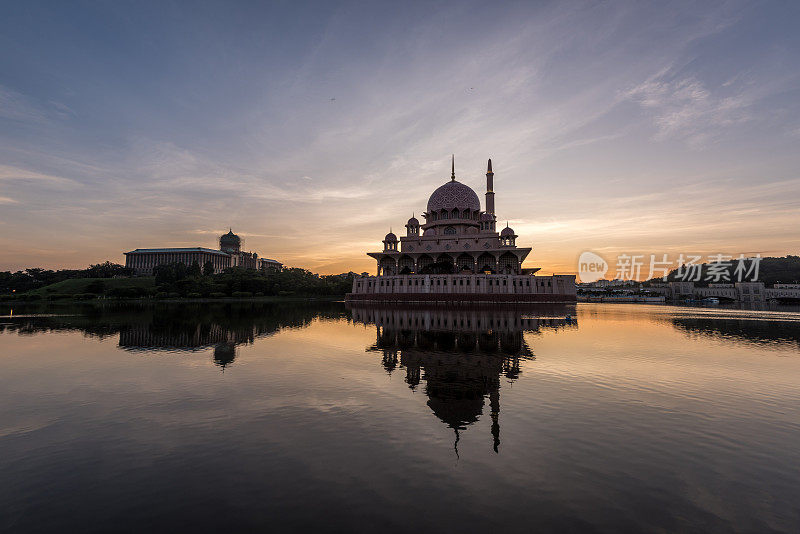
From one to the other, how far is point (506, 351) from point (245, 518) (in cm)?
1742

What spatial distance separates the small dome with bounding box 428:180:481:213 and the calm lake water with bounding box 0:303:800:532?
70.4m

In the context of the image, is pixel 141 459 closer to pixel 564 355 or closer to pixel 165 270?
pixel 564 355

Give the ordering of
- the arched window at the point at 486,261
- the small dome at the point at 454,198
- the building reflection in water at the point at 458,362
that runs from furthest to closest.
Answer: the small dome at the point at 454,198
the arched window at the point at 486,261
the building reflection in water at the point at 458,362

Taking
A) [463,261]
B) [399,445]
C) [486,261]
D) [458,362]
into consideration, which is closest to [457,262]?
[463,261]

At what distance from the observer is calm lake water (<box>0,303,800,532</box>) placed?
6270 mm

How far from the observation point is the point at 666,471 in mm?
7773

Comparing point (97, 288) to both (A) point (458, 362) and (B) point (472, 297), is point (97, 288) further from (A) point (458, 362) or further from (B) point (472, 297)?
(A) point (458, 362)

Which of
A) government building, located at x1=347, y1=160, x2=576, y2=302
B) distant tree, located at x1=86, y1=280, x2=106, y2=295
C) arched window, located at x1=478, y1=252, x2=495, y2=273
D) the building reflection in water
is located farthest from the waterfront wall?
distant tree, located at x1=86, y1=280, x2=106, y2=295

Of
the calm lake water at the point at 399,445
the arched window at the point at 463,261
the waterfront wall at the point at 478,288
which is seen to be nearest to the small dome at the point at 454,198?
the arched window at the point at 463,261

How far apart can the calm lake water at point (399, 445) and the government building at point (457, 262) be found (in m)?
50.7

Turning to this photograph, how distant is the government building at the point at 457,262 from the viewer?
230ft

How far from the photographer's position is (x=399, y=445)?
8.95 meters

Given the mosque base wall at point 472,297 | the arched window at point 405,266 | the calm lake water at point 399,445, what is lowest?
the calm lake water at point 399,445

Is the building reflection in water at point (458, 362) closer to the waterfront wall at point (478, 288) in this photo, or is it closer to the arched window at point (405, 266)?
the waterfront wall at point (478, 288)
